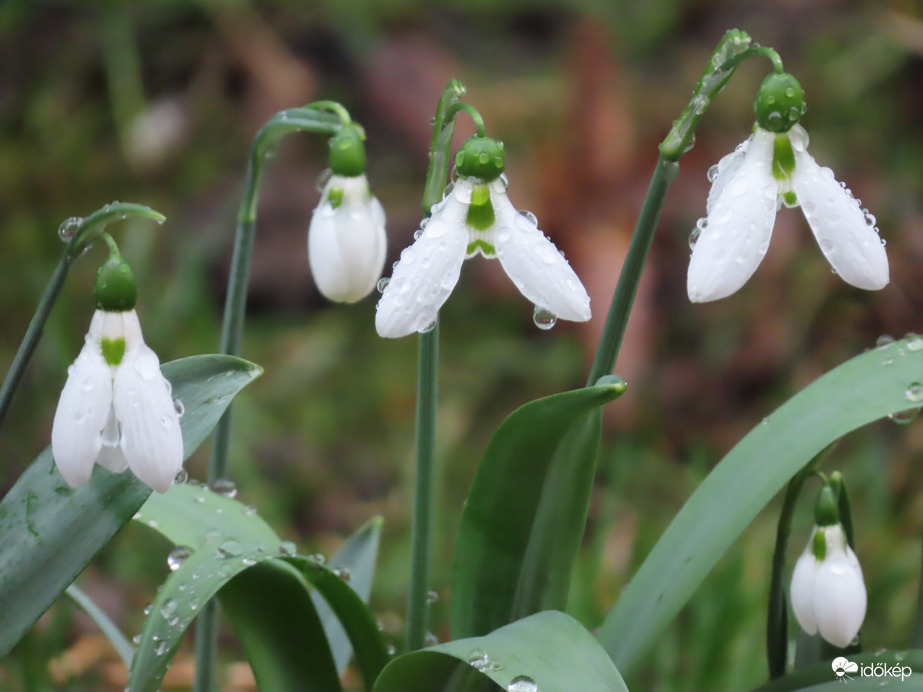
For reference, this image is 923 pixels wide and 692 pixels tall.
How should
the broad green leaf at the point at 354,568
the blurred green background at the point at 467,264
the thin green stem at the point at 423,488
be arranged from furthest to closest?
the blurred green background at the point at 467,264 → the broad green leaf at the point at 354,568 → the thin green stem at the point at 423,488

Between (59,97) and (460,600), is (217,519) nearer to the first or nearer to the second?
(460,600)

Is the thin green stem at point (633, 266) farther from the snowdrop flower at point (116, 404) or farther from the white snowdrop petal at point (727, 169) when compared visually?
the snowdrop flower at point (116, 404)

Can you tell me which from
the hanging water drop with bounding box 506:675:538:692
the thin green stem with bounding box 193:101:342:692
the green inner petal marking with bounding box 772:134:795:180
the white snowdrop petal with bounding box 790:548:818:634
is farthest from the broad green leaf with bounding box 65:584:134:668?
the green inner petal marking with bounding box 772:134:795:180

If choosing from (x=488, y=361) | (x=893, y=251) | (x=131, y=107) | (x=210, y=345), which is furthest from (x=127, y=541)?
(x=893, y=251)

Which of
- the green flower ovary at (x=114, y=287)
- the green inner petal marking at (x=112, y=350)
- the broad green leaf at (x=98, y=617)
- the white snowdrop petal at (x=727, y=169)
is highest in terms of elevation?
the white snowdrop petal at (x=727, y=169)

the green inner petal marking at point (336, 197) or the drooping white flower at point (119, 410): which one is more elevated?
the green inner petal marking at point (336, 197)

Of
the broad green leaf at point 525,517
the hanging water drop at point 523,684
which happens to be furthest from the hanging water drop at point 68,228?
the hanging water drop at point 523,684

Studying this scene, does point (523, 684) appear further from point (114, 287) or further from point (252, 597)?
point (114, 287)

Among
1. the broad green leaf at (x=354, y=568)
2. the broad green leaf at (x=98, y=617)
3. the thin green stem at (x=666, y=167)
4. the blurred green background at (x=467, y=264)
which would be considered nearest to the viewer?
the thin green stem at (x=666, y=167)
